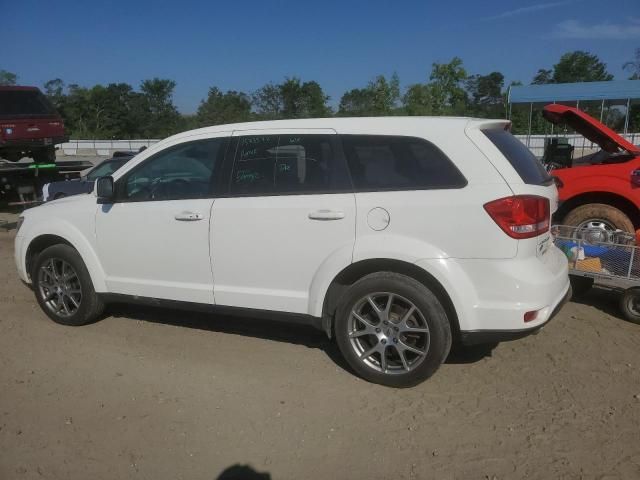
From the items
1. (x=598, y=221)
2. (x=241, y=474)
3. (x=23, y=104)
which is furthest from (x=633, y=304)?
(x=23, y=104)

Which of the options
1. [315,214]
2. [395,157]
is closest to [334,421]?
[315,214]

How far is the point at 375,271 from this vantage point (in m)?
3.70

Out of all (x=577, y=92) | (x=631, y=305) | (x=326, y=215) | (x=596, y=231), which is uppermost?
(x=577, y=92)

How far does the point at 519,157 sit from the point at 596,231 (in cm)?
244

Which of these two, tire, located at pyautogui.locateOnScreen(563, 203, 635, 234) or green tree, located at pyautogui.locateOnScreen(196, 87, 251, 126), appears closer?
tire, located at pyautogui.locateOnScreen(563, 203, 635, 234)

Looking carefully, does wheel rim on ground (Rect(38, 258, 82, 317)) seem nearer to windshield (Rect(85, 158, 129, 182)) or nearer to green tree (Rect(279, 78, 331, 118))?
windshield (Rect(85, 158, 129, 182))

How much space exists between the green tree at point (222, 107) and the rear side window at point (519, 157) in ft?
166

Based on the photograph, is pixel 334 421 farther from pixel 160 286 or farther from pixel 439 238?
pixel 160 286

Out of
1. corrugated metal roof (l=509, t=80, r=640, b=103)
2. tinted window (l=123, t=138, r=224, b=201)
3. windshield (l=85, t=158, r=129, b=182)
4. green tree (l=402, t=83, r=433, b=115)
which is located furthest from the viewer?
green tree (l=402, t=83, r=433, b=115)

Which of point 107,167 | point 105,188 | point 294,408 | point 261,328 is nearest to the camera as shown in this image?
point 294,408

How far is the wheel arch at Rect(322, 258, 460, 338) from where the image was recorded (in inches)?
138

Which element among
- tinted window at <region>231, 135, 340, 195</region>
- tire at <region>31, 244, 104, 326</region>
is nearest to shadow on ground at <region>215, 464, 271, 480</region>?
tinted window at <region>231, 135, 340, 195</region>

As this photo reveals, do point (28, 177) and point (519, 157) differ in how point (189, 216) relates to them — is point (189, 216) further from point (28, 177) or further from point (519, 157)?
point (28, 177)

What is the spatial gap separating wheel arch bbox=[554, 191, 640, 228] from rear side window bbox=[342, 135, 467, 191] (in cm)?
329
